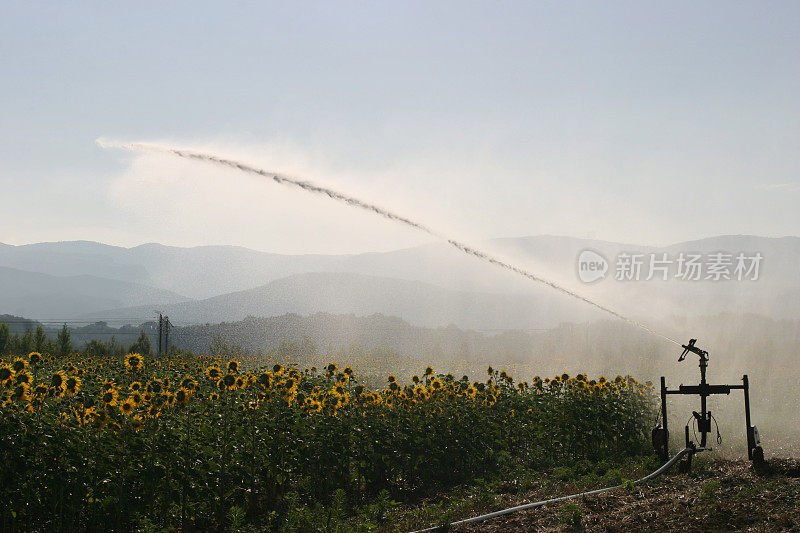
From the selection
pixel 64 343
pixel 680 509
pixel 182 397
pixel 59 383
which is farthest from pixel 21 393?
pixel 64 343

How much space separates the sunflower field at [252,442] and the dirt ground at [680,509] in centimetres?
197

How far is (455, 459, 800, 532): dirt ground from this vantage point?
21.7ft

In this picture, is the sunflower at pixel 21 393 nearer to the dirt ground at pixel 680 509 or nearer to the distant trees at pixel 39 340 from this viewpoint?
the dirt ground at pixel 680 509

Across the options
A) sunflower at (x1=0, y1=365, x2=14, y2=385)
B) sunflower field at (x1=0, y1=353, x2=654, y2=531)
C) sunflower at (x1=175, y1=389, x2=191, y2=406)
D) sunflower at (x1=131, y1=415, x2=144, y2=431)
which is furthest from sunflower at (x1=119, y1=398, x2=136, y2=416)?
sunflower at (x1=0, y1=365, x2=14, y2=385)

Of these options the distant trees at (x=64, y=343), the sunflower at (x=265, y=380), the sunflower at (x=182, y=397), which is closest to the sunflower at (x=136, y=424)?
the sunflower at (x=182, y=397)

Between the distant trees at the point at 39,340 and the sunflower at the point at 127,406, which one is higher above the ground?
the distant trees at the point at 39,340

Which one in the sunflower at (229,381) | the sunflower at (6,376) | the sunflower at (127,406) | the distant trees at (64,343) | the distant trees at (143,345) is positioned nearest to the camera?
the sunflower at (6,376)

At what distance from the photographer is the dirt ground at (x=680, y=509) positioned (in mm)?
6625

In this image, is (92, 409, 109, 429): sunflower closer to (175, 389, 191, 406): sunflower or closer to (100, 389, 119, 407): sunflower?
(100, 389, 119, 407): sunflower

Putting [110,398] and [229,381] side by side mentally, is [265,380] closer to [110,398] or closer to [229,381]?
[229,381]

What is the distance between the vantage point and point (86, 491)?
7.07 meters

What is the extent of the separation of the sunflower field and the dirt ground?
197 cm

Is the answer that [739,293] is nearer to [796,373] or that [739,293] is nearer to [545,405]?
[796,373]

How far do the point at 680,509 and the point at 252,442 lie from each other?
15.8 ft
